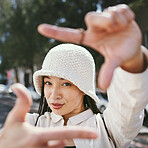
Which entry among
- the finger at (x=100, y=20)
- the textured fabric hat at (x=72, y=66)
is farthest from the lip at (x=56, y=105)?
the finger at (x=100, y=20)

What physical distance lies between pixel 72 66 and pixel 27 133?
2.09 feet

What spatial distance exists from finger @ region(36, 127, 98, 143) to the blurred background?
4.98 metres

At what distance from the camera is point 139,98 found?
1.02 metres

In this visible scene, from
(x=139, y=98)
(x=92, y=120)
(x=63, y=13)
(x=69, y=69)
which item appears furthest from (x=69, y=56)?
(x=63, y=13)

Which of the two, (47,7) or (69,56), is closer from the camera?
(69,56)

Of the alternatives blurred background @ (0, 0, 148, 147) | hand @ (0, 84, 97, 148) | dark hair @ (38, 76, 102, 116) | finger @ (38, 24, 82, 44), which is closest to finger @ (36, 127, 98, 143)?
hand @ (0, 84, 97, 148)

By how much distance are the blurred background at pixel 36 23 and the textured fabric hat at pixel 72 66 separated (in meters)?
4.44

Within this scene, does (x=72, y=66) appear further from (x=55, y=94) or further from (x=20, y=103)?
(x=20, y=103)

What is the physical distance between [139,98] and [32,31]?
12.1 meters

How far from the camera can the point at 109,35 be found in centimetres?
88

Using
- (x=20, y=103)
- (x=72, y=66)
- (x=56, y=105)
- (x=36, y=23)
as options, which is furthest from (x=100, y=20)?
(x=36, y=23)

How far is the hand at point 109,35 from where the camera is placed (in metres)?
0.80

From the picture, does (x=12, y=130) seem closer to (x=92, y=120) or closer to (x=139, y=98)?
(x=139, y=98)

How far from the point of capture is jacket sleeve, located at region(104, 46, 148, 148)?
3.23ft
